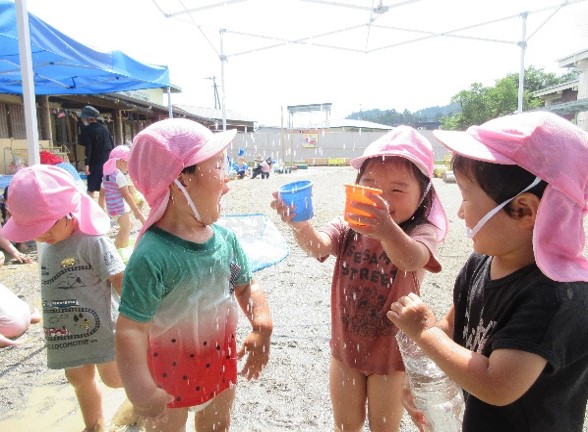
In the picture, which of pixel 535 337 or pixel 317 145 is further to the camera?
pixel 317 145

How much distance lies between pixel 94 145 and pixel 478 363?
8.30 metres

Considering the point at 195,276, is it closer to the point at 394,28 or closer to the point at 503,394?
the point at 503,394

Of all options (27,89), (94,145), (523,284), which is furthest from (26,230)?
(94,145)

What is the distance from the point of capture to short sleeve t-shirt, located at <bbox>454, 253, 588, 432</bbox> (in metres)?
1.10

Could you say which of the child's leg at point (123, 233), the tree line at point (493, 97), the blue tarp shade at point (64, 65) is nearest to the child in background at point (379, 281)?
the blue tarp shade at point (64, 65)

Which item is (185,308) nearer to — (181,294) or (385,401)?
(181,294)

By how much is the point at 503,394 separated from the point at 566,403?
0.27 meters

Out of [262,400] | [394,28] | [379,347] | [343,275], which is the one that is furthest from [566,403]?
[394,28]

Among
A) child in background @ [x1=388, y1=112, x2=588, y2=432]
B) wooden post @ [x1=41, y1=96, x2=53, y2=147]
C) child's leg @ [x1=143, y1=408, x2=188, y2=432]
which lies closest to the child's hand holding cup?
child in background @ [x1=388, y1=112, x2=588, y2=432]

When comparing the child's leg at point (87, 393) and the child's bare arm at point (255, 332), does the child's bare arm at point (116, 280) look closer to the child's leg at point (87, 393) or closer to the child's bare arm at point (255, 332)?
the child's leg at point (87, 393)

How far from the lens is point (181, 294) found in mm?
1619

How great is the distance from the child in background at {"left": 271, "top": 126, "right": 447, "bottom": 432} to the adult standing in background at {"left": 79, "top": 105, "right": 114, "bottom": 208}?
23.8 feet

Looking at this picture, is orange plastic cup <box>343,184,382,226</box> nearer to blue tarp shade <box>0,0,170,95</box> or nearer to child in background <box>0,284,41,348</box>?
child in background <box>0,284,41,348</box>

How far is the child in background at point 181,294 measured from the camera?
1482mm
